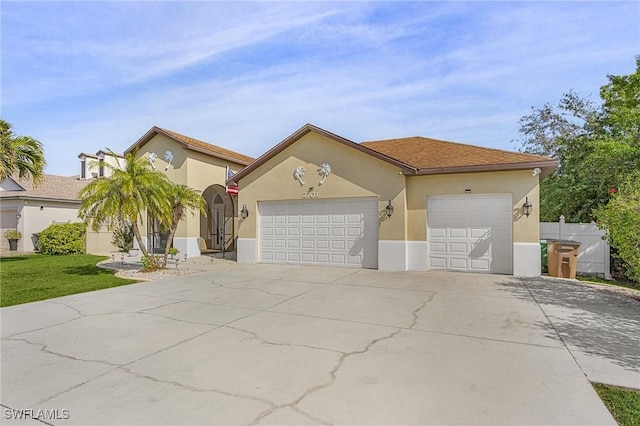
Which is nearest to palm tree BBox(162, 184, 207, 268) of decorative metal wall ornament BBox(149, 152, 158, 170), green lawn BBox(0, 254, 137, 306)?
green lawn BBox(0, 254, 137, 306)

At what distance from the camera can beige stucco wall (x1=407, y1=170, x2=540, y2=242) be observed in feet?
35.9

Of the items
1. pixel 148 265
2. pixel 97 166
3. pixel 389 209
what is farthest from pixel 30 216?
pixel 389 209

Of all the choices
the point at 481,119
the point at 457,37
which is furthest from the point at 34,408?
the point at 481,119

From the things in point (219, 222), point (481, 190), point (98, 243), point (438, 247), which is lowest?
point (98, 243)

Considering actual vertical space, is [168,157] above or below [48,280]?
above

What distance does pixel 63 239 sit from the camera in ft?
62.1

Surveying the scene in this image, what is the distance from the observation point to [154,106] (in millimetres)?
18391

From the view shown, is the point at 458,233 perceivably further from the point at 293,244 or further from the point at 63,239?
the point at 63,239

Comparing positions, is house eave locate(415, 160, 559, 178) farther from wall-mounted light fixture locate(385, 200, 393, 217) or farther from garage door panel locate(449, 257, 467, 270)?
garage door panel locate(449, 257, 467, 270)

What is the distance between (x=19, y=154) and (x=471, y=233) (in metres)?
17.8

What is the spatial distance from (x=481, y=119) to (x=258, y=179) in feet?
44.4

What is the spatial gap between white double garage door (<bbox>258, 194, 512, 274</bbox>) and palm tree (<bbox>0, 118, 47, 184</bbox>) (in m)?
9.65

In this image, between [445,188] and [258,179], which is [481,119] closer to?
[445,188]

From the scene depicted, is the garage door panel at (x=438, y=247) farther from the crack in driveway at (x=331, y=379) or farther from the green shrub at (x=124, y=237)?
the green shrub at (x=124, y=237)
